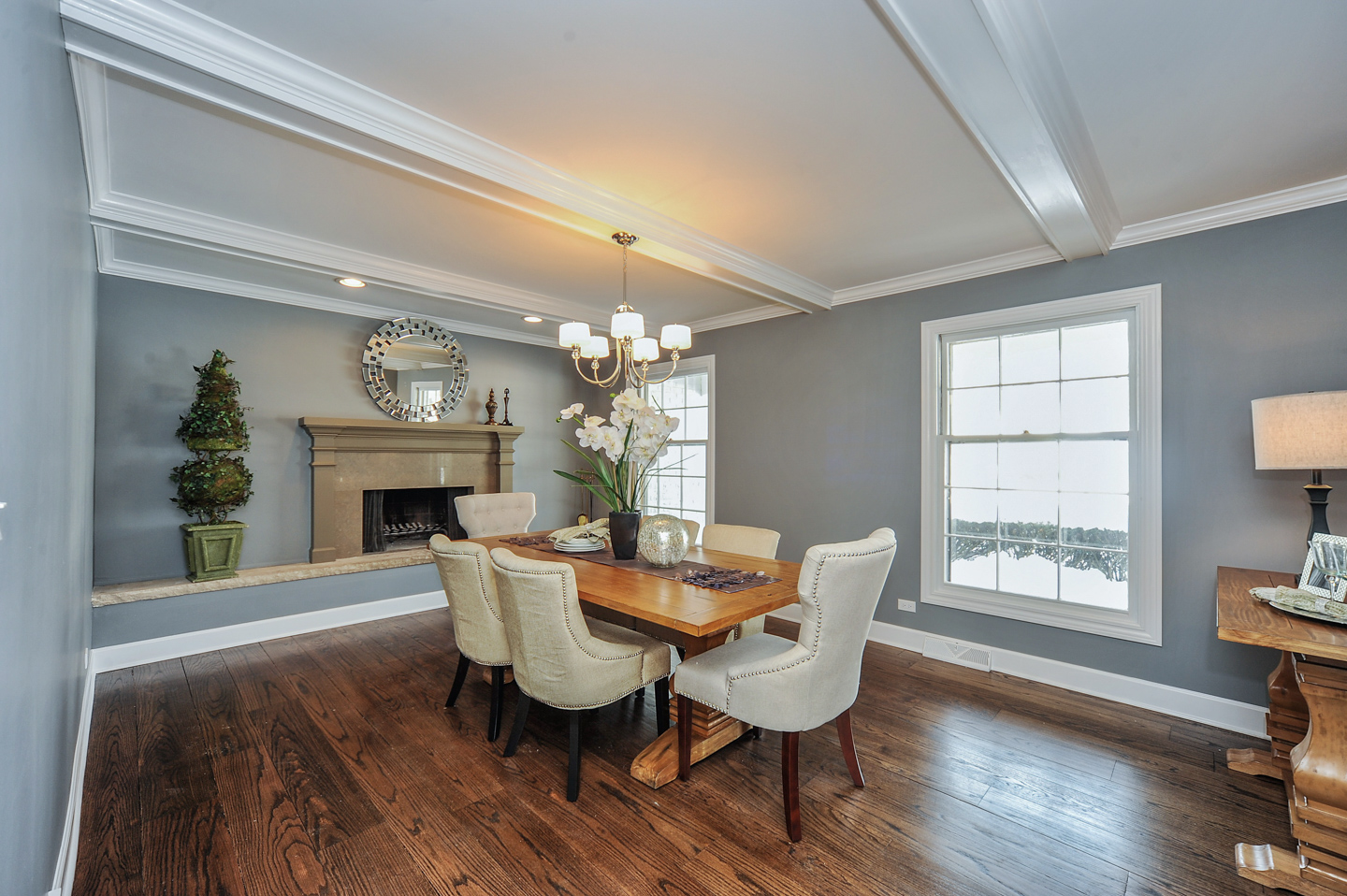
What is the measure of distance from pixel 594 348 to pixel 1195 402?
3005 millimetres

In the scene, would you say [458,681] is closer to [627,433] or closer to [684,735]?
[684,735]

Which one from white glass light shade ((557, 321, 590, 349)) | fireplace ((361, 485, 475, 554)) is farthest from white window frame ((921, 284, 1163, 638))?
fireplace ((361, 485, 475, 554))

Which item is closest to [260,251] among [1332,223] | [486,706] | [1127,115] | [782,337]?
[486,706]

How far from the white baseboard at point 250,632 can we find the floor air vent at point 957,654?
372cm

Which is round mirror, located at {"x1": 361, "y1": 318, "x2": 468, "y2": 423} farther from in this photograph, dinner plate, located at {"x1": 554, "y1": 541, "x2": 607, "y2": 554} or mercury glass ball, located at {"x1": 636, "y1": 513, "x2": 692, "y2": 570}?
mercury glass ball, located at {"x1": 636, "y1": 513, "x2": 692, "y2": 570}

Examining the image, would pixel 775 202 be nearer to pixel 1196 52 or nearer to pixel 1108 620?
pixel 1196 52

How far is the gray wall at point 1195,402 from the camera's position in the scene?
2582 millimetres

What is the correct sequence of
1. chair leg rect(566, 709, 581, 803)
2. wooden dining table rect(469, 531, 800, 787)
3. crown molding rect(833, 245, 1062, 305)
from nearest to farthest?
wooden dining table rect(469, 531, 800, 787), chair leg rect(566, 709, 581, 803), crown molding rect(833, 245, 1062, 305)

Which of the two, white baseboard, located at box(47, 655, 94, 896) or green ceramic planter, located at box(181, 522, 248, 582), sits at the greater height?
green ceramic planter, located at box(181, 522, 248, 582)

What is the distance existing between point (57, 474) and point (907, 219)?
3.41 m

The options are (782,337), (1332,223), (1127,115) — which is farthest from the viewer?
(782,337)

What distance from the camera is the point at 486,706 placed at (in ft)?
9.72

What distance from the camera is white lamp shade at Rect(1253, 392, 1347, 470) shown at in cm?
208

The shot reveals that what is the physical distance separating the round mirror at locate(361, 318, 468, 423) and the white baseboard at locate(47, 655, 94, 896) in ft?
8.33
